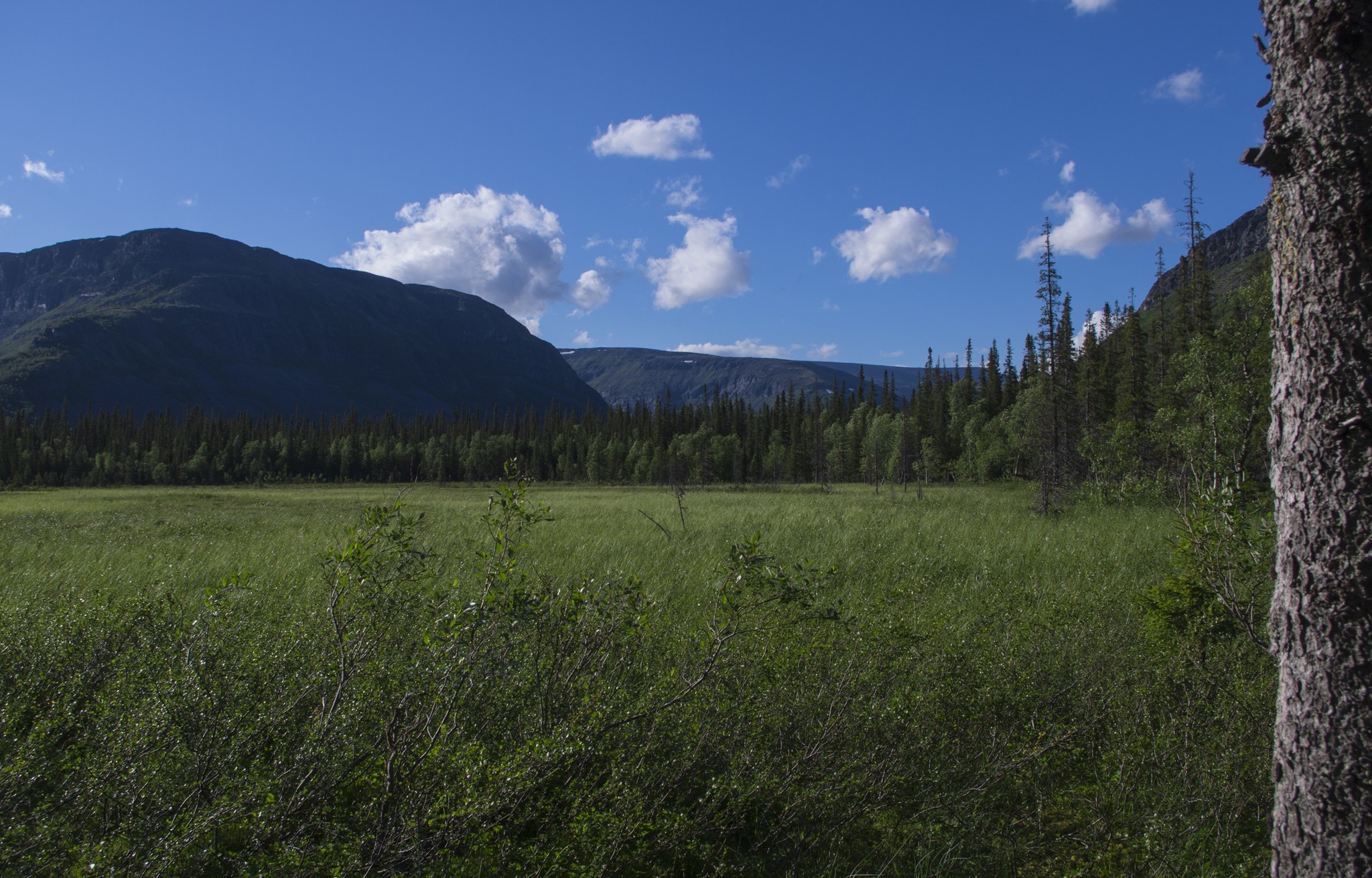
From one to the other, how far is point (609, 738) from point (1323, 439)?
128 inches

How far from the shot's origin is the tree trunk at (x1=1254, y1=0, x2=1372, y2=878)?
199 cm

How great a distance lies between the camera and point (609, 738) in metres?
3.51

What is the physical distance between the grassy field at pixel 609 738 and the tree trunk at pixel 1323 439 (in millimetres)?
1174

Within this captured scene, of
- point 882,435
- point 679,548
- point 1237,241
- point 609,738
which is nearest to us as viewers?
point 609,738

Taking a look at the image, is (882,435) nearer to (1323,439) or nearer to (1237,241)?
(1323,439)

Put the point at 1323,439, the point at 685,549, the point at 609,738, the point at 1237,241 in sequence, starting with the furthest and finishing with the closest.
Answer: the point at 1237,241, the point at 685,549, the point at 609,738, the point at 1323,439

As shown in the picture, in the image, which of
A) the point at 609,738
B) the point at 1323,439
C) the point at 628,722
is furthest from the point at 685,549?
the point at 1323,439

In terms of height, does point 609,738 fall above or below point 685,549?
above

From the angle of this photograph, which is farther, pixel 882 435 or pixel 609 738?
pixel 882 435

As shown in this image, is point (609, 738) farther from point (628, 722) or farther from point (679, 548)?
point (679, 548)

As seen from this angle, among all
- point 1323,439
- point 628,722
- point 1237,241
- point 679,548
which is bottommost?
point 679,548

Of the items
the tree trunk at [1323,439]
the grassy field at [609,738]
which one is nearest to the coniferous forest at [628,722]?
the grassy field at [609,738]

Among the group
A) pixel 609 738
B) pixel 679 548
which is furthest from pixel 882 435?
pixel 609 738

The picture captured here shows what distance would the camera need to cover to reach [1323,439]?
2.06 m
